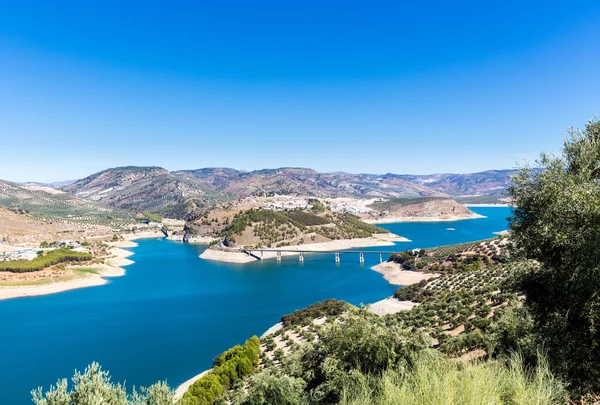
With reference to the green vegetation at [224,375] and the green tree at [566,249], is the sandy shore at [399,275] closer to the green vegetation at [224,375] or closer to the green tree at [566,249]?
the green vegetation at [224,375]

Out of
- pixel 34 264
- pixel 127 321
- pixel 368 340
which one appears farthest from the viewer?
pixel 34 264

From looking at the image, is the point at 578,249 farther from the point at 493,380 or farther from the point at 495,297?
the point at 495,297

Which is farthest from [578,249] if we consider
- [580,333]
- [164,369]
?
[164,369]

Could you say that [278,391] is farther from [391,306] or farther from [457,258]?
[457,258]

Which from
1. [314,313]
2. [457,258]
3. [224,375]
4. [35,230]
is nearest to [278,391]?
[224,375]

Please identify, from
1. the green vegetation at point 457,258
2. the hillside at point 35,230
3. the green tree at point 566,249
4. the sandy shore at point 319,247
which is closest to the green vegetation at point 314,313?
the green vegetation at point 457,258

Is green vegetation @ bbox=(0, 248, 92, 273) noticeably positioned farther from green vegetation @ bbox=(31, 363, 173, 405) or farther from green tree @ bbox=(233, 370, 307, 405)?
green tree @ bbox=(233, 370, 307, 405)
